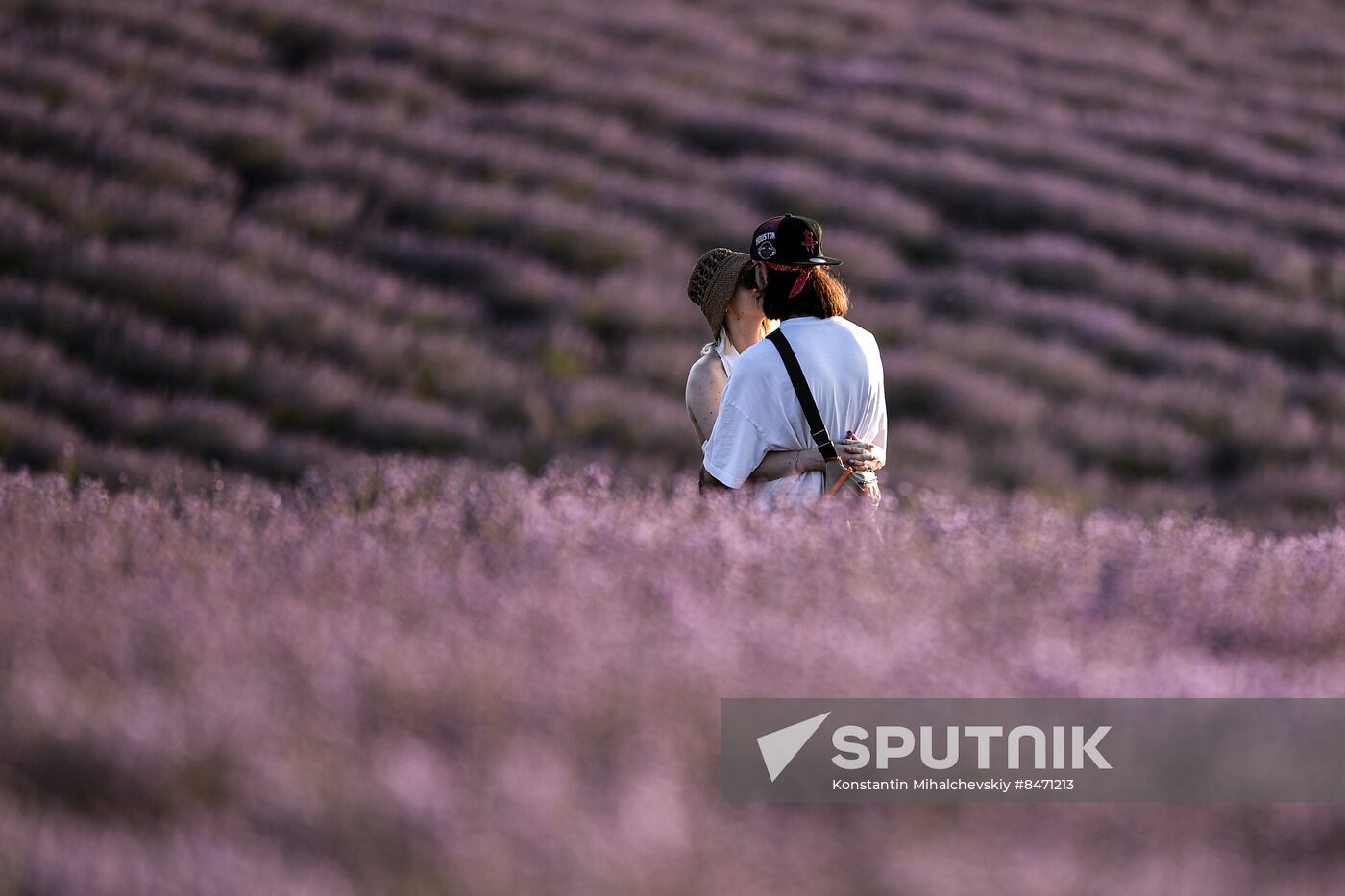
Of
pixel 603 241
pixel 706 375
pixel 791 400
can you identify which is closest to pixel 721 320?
pixel 706 375

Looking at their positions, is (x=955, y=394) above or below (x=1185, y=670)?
below

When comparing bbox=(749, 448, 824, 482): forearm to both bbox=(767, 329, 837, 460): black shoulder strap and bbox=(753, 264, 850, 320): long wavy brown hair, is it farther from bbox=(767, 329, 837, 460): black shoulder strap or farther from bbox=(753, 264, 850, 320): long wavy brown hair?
bbox=(753, 264, 850, 320): long wavy brown hair

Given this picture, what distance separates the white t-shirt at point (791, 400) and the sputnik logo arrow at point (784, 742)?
1.45 m

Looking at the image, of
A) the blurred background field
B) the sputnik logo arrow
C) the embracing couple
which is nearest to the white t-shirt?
the embracing couple

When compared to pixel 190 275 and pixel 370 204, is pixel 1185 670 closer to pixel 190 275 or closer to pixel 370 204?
pixel 190 275

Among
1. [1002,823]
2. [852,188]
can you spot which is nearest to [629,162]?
[852,188]

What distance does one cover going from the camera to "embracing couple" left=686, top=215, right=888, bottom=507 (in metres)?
3.60

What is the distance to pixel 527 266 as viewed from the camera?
8.82 m

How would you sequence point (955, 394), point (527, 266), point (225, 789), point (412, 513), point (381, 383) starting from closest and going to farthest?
point (225, 789) < point (412, 513) < point (381, 383) < point (955, 394) < point (527, 266)

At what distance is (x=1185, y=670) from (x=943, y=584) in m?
0.58

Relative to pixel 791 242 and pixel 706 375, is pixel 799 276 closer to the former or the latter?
pixel 791 242

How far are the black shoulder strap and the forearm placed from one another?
0.15 ft

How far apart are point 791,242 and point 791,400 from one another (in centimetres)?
41

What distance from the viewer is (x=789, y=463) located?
12.1 ft
